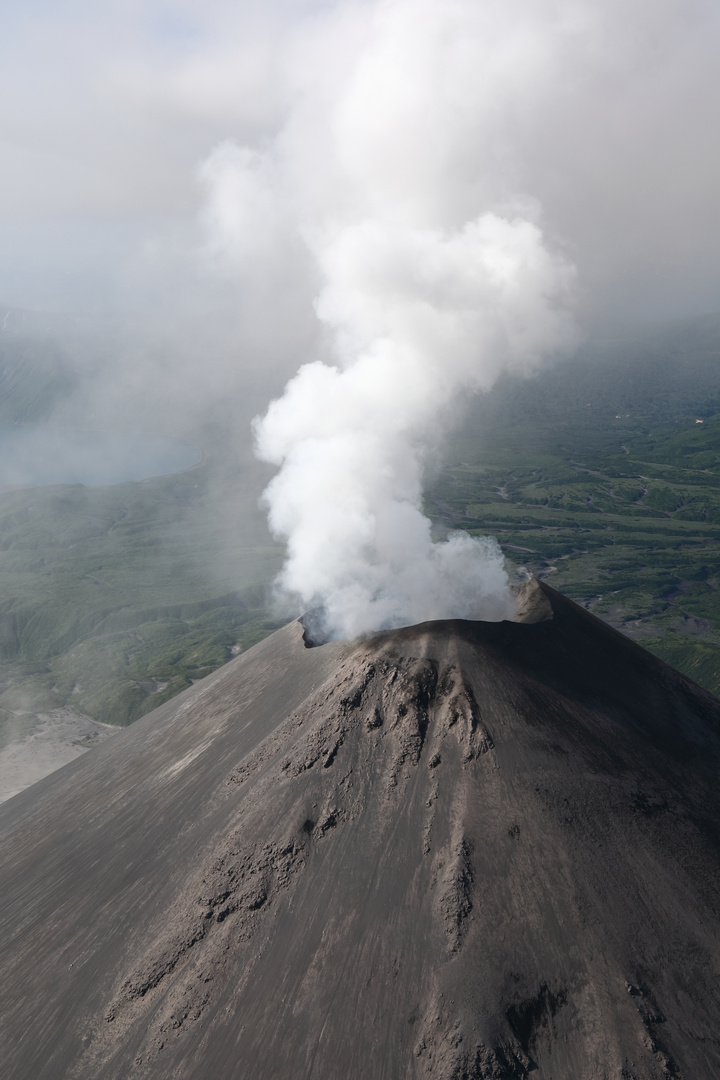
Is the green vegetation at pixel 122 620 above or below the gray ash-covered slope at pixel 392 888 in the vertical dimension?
below

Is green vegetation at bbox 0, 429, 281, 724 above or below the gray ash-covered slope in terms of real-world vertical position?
below

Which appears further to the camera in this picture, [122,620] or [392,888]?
[122,620]

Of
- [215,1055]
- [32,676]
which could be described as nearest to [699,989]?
[215,1055]

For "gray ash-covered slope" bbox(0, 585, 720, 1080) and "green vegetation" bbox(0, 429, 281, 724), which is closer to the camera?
"gray ash-covered slope" bbox(0, 585, 720, 1080)

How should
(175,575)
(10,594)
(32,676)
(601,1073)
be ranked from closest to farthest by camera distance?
(601,1073), (32,676), (10,594), (175,575)

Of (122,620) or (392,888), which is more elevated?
(392,888)

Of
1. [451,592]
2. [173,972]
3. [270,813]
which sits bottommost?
[173,972]

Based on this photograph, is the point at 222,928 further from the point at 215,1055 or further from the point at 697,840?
the point at 697,840

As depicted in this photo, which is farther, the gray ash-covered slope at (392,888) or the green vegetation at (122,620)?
the green vegetation at (122,620)
